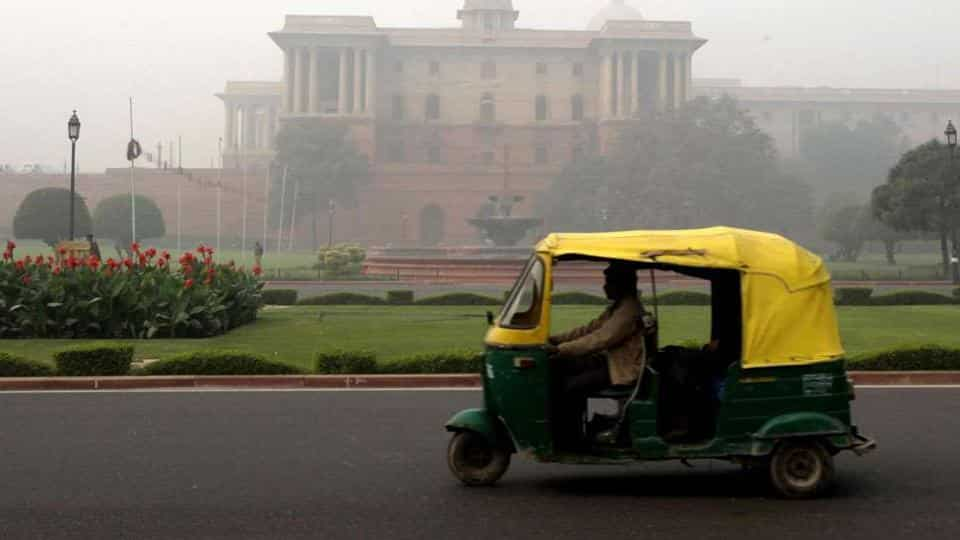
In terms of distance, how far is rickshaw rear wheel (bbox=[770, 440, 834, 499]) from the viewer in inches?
269

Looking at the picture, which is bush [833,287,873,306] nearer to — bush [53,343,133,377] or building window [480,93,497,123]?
bush [53,343,133,377]

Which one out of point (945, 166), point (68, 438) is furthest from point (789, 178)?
point (68, 438)

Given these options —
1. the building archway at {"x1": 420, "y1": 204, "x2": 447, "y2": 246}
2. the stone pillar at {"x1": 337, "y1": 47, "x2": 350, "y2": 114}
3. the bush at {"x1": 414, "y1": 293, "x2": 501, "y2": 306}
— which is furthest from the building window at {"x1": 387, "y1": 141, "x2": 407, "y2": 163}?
the bush at {"x1": 414, "y1": 293, "x2": 501, "y2": 306}

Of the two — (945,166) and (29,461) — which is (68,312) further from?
(945,166)

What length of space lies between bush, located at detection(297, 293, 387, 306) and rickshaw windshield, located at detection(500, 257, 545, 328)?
19.7 meters

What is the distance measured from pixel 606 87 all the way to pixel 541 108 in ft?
→ 20.4

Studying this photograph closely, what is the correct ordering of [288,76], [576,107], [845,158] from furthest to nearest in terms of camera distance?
[576,107]
[288,76]
[845,158]

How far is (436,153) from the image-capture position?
98000 mm

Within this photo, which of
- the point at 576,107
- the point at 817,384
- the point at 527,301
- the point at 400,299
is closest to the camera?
the point at 817,384

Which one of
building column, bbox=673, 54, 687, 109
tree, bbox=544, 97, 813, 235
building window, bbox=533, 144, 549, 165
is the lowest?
tree, bbox=544, 97, 813, 235

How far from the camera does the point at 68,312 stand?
666 inches

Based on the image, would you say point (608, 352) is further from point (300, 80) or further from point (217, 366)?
point (300, 80)

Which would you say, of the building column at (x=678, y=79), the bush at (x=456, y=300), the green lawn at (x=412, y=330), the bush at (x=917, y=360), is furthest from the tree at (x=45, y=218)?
the bush at (x=917, y=360)

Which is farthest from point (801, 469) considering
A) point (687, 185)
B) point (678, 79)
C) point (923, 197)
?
point (678, 79)
